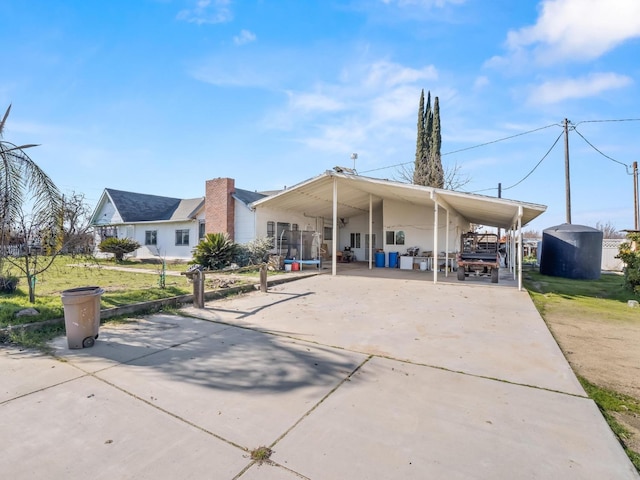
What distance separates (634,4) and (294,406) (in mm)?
12858

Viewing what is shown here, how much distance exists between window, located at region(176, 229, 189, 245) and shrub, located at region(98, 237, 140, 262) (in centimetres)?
283

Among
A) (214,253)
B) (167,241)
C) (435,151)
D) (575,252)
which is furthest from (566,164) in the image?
(167,241)

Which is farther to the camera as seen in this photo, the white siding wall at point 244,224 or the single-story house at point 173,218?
the single-story house at point 173,218

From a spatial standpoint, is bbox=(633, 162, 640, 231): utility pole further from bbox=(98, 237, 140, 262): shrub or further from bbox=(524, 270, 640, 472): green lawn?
bbox=(98, 237, 140, 262): shrub

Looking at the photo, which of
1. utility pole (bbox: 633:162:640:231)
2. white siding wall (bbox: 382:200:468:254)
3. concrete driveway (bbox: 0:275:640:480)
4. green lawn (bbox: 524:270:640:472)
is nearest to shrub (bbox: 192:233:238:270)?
concrete driveway (bbox: 0:275:640:480)

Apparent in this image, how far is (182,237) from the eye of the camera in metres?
19.4

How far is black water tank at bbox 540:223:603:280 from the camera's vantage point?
14.8m

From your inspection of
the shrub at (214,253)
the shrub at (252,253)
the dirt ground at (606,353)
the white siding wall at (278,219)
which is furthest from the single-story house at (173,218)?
the dirt ground at (606,353)

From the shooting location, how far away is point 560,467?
2156 millimetres

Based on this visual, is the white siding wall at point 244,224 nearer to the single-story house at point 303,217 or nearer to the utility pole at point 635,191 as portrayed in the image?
the single-story house at point 303,217

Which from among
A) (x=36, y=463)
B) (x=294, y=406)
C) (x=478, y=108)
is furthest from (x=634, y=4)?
(x=36, y=463)

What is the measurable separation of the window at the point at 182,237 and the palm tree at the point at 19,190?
1296cm

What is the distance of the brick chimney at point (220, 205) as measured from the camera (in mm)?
16609

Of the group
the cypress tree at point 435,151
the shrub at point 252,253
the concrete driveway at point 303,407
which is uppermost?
the cypress tree at point 435,151
